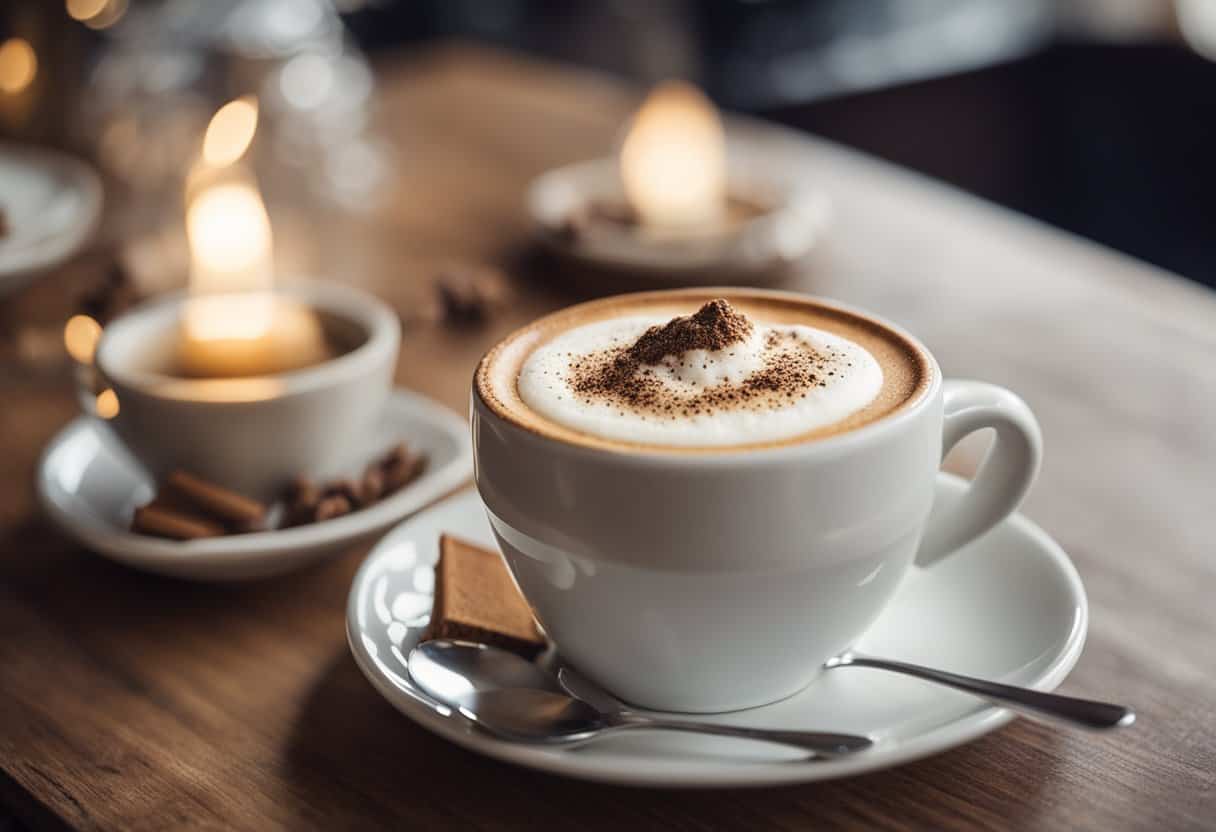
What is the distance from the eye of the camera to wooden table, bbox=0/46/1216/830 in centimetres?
72

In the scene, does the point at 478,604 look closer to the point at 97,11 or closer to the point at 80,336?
the point at 80,336

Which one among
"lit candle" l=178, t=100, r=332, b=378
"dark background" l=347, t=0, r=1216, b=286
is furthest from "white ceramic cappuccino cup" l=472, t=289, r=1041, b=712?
"dark background" l=347, t=0, r=1216, b=286

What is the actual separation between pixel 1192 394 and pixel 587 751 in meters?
0.85

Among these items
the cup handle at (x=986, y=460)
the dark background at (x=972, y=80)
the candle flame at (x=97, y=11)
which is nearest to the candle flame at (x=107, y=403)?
the cup handle at (x=986, y=460)

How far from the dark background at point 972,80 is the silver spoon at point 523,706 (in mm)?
2691

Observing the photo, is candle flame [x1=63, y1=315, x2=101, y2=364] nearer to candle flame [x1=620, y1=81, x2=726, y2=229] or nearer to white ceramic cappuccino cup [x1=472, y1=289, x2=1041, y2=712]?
candle flame [x1=620, y1=81, x2=726, y2=229]

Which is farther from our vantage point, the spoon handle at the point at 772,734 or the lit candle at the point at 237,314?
the lit candle at the point at 237,314

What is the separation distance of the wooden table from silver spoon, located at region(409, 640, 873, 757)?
43 mm

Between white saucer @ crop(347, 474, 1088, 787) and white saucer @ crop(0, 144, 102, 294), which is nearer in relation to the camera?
white saucer @ crop(347, 474, 1088, 787)

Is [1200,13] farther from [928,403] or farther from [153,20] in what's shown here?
[928,403]

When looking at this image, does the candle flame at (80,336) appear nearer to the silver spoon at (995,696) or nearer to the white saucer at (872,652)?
the white saucer at (872,652)

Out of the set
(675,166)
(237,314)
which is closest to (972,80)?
(675,166)

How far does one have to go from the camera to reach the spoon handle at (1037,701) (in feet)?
2.15

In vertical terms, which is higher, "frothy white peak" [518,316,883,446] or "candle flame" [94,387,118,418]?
"frothy white peak" [518,316,883,446]
